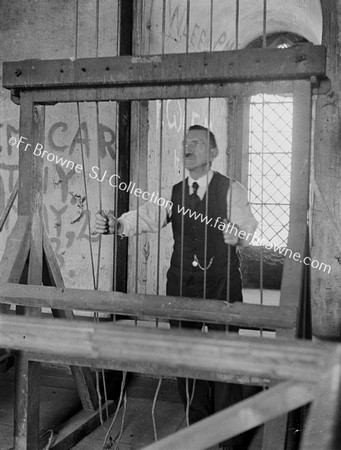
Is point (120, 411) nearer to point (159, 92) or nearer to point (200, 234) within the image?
point (200, 234)

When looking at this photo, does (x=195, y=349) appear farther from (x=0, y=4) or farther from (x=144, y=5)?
(x=0, y=4)

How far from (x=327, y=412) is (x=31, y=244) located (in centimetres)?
217

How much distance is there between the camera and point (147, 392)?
4.11 metres

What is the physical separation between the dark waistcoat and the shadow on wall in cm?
386

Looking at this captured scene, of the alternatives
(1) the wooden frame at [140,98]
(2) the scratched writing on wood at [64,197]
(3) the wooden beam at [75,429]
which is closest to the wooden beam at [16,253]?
(1) the wooden frame at [140,98]

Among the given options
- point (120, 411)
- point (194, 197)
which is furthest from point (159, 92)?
point (120, 411)

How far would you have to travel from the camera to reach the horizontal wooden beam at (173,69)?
7.92 ft

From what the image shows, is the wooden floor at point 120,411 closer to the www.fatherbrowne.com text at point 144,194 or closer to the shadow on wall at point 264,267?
the www.fatherbrowne.com text at point 144,194

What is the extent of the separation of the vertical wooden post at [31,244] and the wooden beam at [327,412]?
2055 millimetres

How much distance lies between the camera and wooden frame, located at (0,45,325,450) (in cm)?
241

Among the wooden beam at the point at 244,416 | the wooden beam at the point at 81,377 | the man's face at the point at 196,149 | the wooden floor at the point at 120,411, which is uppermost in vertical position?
the man's face at the point at 196,149

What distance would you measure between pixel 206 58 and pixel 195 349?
173cm

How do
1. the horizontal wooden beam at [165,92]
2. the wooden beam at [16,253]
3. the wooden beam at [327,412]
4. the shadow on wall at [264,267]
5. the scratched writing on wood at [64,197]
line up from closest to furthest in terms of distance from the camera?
the wooden beam at [327,412] → the horizontal wooden beam at [165,92] → the wooden beam at [16,253] → the scratched writing on wood at [64,197] → the shadow on wall at [264,267]

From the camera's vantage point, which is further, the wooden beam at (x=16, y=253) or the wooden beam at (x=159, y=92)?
the wooden beam at (x=16, y=253)
